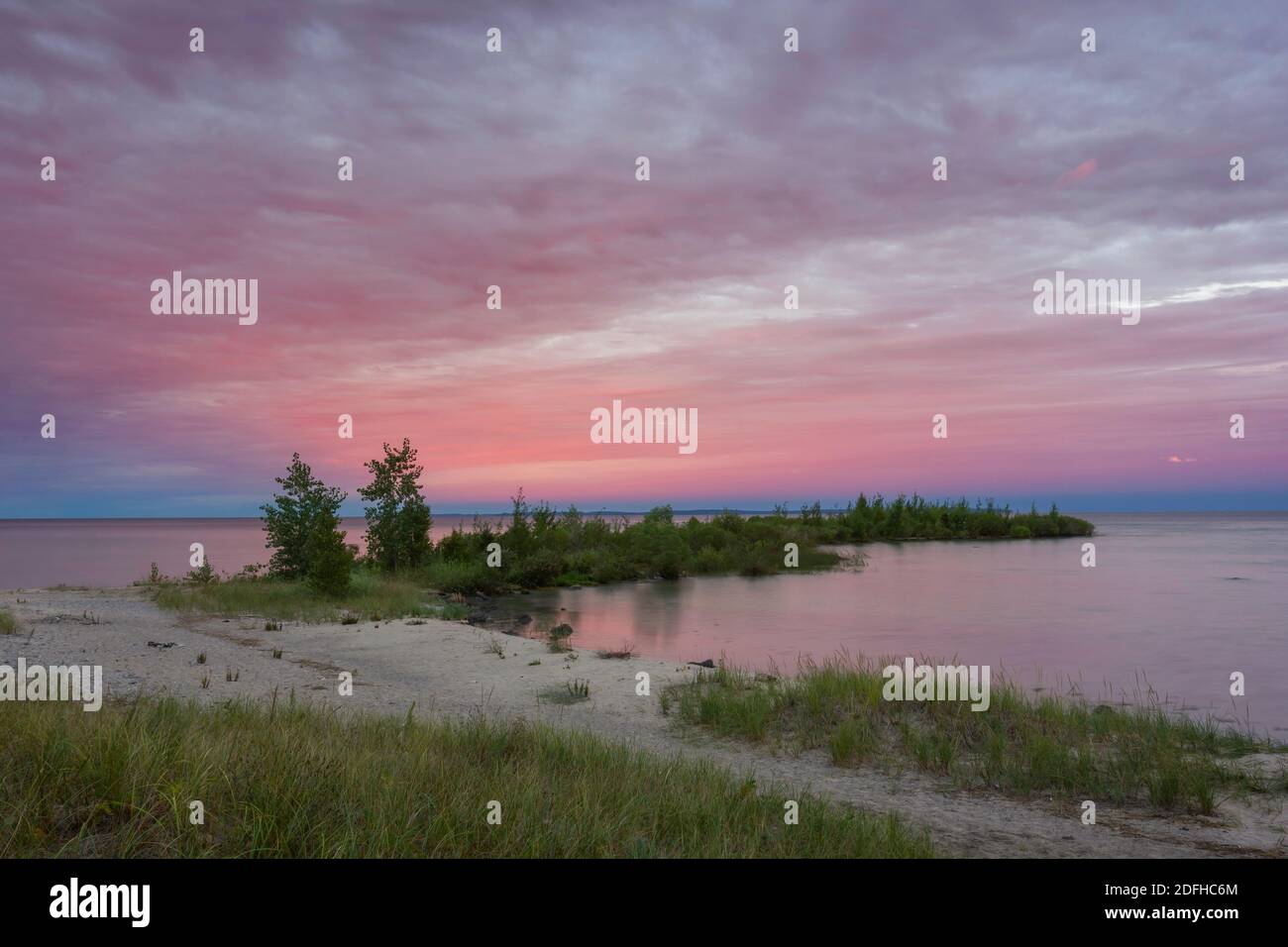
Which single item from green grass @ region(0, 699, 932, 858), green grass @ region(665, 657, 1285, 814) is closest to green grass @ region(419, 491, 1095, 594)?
green grass @ region(665, 657, 1285, 814)

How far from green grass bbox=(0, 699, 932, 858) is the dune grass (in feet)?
52.6

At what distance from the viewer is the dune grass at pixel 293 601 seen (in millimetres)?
21828

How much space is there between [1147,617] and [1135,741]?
772 inches

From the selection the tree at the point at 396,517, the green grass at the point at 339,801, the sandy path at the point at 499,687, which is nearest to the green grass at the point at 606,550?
the tree at the point at 396,517

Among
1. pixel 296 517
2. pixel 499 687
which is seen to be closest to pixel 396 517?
Answer: pixel 296 517

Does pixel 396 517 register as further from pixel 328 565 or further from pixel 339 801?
pixel 339 801

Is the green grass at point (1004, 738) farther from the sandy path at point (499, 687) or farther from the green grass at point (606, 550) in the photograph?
the green grass at point (606, 550)

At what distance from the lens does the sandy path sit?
696 centimetres

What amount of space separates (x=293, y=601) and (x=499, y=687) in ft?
38.7

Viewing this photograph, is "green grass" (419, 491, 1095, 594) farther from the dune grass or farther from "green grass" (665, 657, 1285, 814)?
"green grass" (665, 657, 1285, 814)

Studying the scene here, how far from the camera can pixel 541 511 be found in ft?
140

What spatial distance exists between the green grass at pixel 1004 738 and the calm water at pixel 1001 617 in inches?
199
